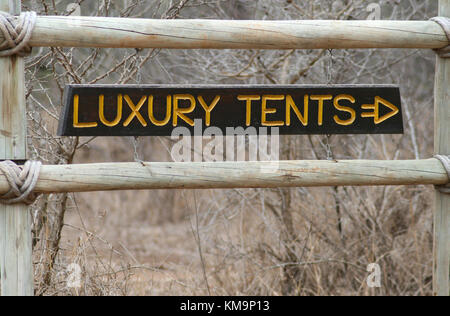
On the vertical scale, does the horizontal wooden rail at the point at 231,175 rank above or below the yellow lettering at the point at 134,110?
below

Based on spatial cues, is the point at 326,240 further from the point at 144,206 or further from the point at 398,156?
the point at 144,206

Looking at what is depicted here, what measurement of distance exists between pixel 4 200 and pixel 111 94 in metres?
0.72

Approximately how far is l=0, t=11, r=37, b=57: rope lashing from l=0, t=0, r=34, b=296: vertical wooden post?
0.16 feet

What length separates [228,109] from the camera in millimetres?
3219

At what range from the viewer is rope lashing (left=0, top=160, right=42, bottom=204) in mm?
2998

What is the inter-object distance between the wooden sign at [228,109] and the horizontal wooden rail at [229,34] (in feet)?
0.72

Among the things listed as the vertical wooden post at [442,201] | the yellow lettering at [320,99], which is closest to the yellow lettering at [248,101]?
the yellow lettering at [320,99]

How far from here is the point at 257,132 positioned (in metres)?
3.26

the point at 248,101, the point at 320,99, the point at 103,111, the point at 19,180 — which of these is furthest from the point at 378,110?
the point at 19,180

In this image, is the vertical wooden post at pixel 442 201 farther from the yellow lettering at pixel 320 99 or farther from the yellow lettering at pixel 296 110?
the yellow lettering at pixel 296 110

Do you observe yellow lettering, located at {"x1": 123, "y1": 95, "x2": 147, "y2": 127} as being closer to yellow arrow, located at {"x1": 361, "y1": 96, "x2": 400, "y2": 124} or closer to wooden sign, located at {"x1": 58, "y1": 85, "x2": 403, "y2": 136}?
wooden sign, located at {"x1": 58, "y1": 85, "x2": 403, "y2": 136}

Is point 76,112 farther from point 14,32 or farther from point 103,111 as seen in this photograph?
point 14,32

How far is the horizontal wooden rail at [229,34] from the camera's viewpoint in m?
3.07

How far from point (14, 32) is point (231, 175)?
1.25 meters
